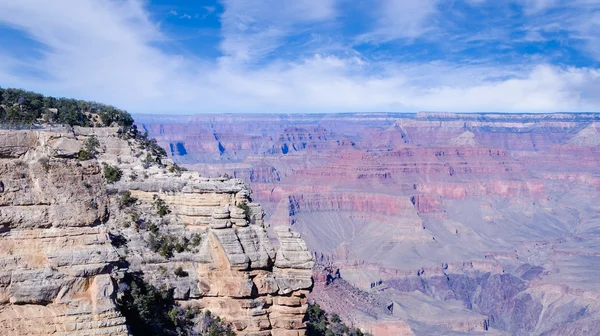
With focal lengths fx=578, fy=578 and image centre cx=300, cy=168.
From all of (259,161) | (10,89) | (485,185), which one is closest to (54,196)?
(10,89)

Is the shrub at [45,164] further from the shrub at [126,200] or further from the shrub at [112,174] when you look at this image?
the shrub at [112,174]

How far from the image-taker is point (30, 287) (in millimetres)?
10781

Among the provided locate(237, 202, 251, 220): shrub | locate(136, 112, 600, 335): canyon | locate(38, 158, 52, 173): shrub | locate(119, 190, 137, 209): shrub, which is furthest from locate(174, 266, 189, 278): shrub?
locate(136, 112, 600, 335): canyon

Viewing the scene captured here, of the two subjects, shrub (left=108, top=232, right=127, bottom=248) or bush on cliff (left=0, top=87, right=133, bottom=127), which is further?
bush on cliff (left=0, top=87, right=133, bottom=127)

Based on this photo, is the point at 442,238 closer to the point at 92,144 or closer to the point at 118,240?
the point at 92,144

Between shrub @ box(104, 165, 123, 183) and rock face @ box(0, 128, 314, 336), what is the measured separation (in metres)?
0.25

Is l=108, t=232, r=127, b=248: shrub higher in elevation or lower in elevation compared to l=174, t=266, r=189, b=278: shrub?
higher

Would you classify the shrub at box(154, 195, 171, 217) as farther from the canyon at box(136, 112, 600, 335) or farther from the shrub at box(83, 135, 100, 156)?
the canyon at box(136, 112, 600, 335)

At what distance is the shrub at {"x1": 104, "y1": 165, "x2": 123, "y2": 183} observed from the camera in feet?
69.4

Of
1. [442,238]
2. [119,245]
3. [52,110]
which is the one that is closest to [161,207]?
[119,245]

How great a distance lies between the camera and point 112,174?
21375 mm

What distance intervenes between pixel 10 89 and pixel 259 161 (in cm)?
16236

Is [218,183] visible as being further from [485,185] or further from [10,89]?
[485,185]

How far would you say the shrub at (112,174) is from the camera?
21141 mm
